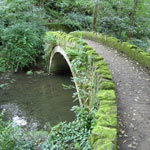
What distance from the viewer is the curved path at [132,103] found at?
3.01 meters

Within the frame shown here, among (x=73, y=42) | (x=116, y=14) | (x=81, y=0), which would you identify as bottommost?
(x=73, y=42)

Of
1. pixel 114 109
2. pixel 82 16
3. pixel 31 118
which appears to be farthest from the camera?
pixel 82 16

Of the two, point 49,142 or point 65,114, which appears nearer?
point 49,142

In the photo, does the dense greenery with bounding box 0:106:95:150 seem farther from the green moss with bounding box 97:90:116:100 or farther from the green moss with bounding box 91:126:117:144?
the green moss with bounding box 91:126:117:144

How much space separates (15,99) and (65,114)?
121 inches

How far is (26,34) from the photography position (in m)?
12.7

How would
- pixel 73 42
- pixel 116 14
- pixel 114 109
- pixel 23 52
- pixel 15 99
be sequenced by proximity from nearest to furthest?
pixel 114 109 → pixel 73 42 → pixel 15 99 → pixel 116 14 → pixel 23 52

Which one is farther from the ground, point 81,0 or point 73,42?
point 81,0

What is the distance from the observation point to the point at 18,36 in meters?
12.3

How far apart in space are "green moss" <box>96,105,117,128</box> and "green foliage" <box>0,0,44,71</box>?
32.5 feet

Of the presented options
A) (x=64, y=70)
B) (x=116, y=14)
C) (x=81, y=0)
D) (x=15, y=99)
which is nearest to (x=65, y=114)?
(x=15, y=99)

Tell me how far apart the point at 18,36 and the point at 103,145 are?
37.4 feet

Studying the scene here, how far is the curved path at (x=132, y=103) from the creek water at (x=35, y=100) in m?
3.49

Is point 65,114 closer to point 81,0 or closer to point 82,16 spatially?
point 81,0
